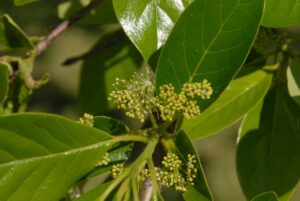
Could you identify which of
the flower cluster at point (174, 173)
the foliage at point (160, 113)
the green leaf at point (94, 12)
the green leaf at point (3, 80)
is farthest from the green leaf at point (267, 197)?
the green leaf at point (94, 12)

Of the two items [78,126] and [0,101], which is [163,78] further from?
[0,101]

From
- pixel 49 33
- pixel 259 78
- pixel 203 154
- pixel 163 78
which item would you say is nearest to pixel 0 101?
pixel 49 33

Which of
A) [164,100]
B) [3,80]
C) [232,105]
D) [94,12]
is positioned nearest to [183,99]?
[164,100]

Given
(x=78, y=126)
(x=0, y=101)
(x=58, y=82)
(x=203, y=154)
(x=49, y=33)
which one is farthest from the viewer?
(x=58, y=82)

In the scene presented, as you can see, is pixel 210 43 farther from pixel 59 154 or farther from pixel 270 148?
pixel 270 148

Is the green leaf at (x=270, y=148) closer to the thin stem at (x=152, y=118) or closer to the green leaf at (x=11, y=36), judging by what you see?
the thin stem at (x=152, y=118)

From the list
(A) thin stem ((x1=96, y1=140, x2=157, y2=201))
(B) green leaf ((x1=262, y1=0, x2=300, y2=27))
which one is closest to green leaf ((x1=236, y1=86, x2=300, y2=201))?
(B) green leaf ((x1=262, y1=0, x2=300, y2=27))
